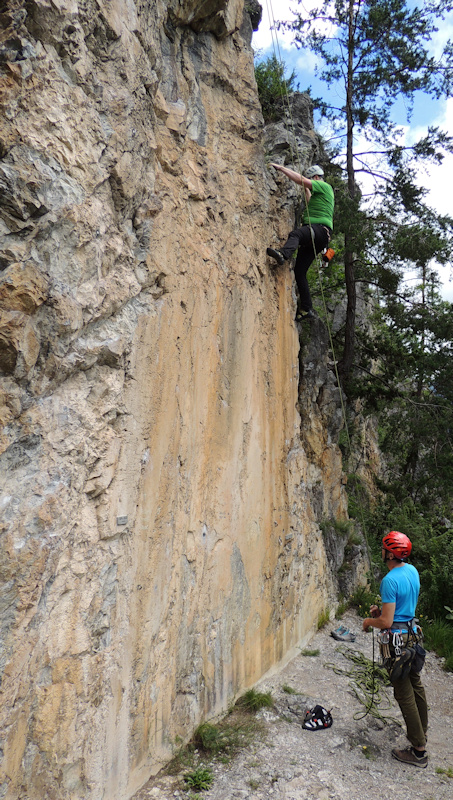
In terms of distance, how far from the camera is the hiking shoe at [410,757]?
14.1 ft

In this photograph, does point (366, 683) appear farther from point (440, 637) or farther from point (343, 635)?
point (440, 637)

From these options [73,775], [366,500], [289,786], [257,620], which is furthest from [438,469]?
[73,775]

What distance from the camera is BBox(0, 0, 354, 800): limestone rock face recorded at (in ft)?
8.48

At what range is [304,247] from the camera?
6.82 m

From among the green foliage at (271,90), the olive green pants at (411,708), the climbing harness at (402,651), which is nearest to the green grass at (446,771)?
the olive green pants at (411,708)

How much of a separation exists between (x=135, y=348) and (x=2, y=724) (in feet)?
7.12

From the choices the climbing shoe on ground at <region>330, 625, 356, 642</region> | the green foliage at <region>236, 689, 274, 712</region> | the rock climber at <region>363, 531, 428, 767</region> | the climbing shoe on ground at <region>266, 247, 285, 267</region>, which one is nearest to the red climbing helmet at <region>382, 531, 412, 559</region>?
the rock climber at <region>363, 531, 428, 767</region>

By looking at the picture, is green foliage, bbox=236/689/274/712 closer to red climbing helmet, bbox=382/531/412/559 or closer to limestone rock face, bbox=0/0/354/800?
limestone rock face, bbox=0/0/354/800

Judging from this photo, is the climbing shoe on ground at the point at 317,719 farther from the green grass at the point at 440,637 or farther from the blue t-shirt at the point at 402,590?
the green grass at the point at 440,637

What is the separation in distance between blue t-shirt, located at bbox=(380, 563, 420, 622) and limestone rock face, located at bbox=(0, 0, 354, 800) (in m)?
1.32

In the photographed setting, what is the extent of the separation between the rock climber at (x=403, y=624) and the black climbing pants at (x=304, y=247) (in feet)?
11.4

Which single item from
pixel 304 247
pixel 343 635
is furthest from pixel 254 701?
pixel 304 247

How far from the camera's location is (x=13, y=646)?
8.05ft

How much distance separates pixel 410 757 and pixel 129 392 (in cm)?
372
